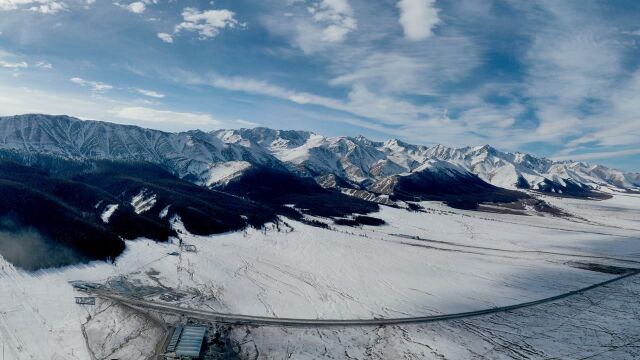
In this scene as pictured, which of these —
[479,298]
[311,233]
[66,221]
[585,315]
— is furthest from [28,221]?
[585,315]

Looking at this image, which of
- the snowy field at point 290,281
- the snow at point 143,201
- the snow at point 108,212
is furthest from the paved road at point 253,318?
the snow at point 143,201

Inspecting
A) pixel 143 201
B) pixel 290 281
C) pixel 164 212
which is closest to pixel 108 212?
pixel 164 212

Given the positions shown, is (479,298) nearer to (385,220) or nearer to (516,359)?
(516,359)

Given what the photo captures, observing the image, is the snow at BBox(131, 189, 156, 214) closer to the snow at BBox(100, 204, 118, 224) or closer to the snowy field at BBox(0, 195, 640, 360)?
the snow at BBox(100, 204, 118, 224)

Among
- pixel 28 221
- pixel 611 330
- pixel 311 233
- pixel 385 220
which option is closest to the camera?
pixel 611 330

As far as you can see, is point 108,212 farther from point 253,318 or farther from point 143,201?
point 253,318

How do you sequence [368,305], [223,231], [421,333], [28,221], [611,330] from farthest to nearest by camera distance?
[223,231] < [28,221] < [368,305] < [611,330] < [421,333]
